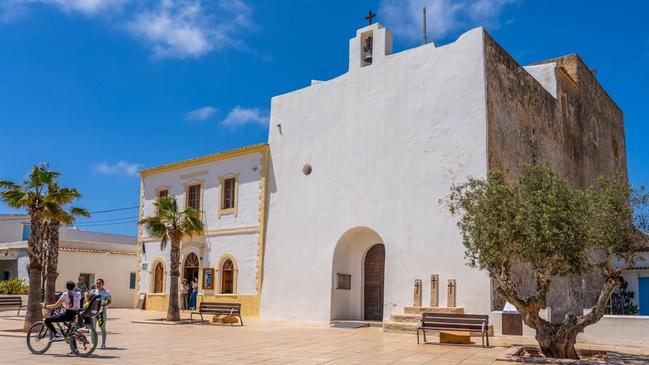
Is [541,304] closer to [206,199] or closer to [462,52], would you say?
[462,52]

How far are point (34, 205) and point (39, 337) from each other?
6.42 metres

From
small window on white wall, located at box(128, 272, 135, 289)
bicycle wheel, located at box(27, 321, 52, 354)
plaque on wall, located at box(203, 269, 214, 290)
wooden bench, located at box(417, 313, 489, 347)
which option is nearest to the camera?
bicycle wheel, located at box(27, 321, 52, 354)

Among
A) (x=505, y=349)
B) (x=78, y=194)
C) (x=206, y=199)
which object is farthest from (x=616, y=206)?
(x=206, y=199)

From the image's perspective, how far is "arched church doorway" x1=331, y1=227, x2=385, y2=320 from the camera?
20094mm

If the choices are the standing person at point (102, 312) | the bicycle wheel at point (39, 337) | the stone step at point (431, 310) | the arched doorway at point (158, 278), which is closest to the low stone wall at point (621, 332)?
the stone step at point (431, 310)

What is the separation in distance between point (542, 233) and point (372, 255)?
10.1m

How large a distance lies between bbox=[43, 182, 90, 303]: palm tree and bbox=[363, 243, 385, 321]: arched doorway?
9547 mm

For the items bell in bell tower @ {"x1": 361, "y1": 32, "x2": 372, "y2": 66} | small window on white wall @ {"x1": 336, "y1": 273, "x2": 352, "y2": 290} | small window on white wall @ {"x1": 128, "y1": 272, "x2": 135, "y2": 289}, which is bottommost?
small window on white wall @ {"x1": 128, "y1": 272, "x2": 135, "y2": 289}

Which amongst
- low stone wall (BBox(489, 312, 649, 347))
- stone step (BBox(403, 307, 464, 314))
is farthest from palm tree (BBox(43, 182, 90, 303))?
low stone wall (BBox(489, 312, 649, 347))

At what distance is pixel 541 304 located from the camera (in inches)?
435

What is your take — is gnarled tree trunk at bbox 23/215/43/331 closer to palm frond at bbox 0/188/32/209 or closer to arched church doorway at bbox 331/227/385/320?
palm frond at bbox 0/188/32/209

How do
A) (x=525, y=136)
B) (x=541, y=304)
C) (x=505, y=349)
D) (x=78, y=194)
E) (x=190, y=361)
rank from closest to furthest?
(x=190, y=361) → (x=541, y=304) → (x=505, y=349) → (x=78, y=194) → (x=525, y=136)

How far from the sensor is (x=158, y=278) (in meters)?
26.8

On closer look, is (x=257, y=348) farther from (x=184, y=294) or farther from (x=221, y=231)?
(x=184, y=294)
